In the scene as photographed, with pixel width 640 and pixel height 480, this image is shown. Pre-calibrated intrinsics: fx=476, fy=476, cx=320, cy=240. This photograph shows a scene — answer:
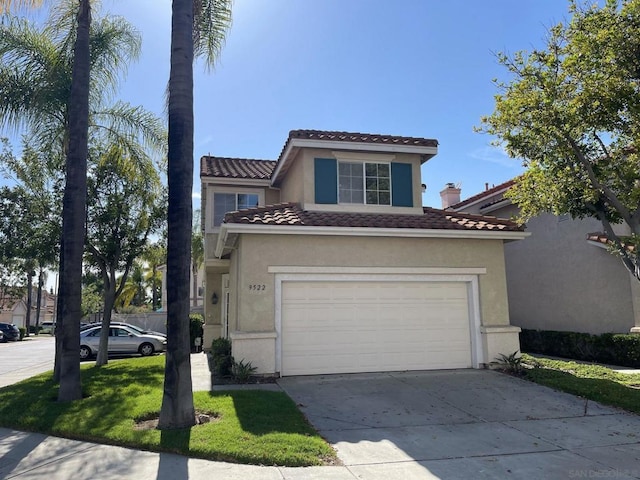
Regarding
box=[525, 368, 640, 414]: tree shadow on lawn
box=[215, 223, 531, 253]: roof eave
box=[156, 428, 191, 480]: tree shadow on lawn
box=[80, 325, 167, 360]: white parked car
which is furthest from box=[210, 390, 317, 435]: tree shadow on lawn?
box=[80, 325, 167, 360]: white parked car

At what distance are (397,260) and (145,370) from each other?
25.4 feet

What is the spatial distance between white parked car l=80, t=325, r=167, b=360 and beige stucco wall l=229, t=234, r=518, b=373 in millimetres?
9906

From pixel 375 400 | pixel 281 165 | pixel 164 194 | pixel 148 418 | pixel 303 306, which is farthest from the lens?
pixel 164 194

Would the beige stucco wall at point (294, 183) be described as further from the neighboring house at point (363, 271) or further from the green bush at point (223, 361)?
the green bush at point (223, 361)

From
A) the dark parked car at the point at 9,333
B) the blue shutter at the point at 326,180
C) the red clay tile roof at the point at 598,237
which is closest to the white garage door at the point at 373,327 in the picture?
the blue shutter at the point at 326,180

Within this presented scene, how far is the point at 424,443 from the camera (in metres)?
6.52

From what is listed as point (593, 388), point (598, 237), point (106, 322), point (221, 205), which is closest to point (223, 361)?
point (106, 322)

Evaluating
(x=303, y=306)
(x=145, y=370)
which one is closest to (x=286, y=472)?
(x=303, y=306)

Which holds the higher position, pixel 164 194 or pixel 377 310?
pixel 164 194

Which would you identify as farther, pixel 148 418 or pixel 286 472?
pixel 148 418

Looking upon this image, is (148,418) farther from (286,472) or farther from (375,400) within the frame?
(375,400)

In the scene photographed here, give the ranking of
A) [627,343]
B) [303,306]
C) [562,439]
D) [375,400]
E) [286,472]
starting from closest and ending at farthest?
A: 1. [286,472]
2. [562,439]
3. [375,400]
4. [303,306]
5. [627,343]

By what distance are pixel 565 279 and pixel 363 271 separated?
855cm

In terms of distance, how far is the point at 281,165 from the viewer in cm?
1478
